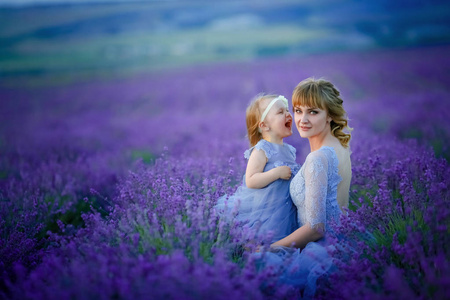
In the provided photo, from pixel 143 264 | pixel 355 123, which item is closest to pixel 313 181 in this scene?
pixel 143 264

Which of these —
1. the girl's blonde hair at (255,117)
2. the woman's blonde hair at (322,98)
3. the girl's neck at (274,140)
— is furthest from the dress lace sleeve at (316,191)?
the girl's blonde hair at (255,117)

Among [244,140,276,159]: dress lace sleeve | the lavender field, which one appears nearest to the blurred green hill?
the lavender field

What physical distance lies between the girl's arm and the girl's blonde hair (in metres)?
0.22

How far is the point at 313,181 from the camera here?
6.64 feet

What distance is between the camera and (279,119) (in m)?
2.35

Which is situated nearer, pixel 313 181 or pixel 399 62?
pixel 313 181

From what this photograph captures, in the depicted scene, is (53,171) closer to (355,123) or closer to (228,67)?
(355,123)

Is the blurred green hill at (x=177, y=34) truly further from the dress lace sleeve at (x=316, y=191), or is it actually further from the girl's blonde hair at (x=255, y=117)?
the dress lace sleeve at (x=316, y=191)

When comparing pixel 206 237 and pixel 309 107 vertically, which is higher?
pixel 309 107

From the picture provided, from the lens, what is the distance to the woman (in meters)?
1.92

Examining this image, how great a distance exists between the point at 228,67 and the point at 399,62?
495 centimetres

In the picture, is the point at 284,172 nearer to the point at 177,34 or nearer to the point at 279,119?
the point at 279,119

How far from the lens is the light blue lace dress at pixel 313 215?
6.09 ft

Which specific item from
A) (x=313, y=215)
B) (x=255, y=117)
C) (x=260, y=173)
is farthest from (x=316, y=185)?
(x=255, y=117)
